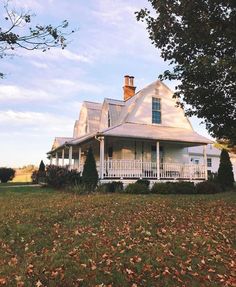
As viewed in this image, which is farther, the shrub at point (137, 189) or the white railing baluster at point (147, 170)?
the white railing baluster at point (147, 170)

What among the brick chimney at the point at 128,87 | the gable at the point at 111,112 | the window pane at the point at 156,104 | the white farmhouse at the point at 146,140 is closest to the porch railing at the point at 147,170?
the white farmhouse at the point at 146,140

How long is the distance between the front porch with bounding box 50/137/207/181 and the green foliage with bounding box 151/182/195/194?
6.59ft

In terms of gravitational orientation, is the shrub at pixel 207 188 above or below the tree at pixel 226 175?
below

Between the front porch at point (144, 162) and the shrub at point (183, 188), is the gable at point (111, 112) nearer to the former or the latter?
the front porch at point (144, 162)

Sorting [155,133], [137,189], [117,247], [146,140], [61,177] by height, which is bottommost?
[117,247]

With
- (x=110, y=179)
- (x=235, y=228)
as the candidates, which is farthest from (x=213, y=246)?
(x=110, y=179)

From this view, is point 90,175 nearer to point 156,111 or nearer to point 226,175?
point 156,111

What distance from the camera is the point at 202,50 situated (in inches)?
421

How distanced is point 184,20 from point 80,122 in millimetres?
21739

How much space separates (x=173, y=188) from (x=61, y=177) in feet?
23.8

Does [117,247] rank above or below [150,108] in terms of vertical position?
below

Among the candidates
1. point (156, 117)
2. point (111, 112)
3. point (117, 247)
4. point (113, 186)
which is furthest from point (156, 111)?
point (117, 247)

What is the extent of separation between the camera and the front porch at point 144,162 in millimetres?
20938

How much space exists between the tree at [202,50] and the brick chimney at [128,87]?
17.1 m
